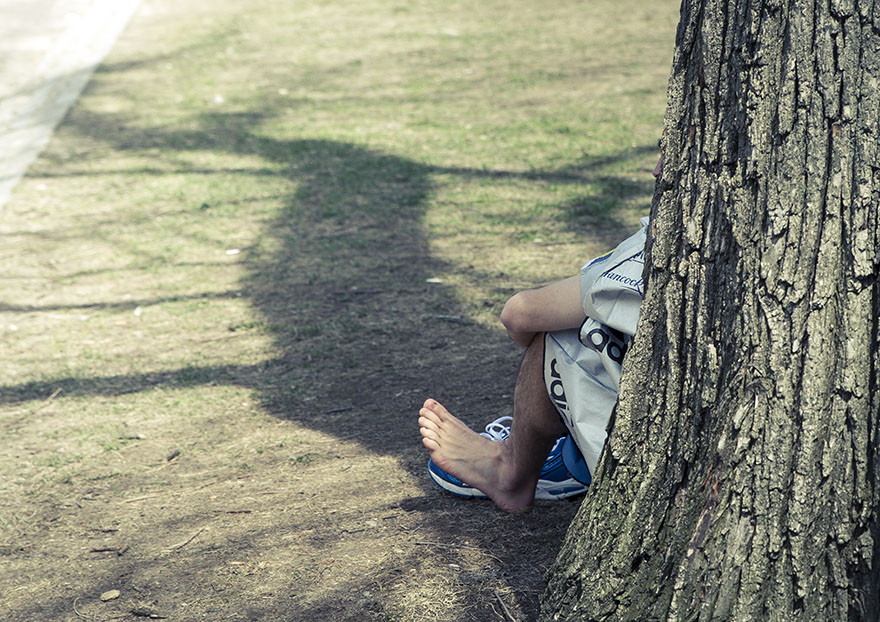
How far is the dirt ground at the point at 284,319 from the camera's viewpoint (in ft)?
8.50

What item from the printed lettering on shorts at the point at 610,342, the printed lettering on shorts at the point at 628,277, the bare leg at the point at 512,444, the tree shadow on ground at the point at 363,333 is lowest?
the tree shadow on ground at the point at 363,333

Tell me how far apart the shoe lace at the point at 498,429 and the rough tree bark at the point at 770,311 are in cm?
117

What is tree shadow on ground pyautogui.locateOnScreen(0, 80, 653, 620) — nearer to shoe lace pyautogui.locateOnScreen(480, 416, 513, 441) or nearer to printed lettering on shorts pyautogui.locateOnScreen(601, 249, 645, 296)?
shoe lace pyautogui.locateOnScreen(480, 416, 513, 441)

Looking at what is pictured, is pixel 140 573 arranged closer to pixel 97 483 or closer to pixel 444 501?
pixel 97 483

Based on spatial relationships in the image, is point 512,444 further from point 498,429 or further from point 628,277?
point 628,277

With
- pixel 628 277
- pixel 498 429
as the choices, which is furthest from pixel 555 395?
pixel 498 429

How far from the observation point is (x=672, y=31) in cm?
965

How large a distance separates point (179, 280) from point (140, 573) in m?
2.53

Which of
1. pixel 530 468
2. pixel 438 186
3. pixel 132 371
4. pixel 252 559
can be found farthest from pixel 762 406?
pixel 438 186

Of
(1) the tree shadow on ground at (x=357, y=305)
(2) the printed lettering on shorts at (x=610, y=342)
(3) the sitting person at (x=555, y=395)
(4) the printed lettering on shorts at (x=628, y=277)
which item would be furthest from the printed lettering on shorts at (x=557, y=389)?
(1) the tree shadow on ground at (x=357, y=305)

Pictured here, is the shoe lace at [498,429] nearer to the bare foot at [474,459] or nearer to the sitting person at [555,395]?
the sitting person at [555,395]

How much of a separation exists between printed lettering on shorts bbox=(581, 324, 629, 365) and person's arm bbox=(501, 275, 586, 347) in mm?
100

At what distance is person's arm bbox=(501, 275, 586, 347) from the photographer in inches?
93.5

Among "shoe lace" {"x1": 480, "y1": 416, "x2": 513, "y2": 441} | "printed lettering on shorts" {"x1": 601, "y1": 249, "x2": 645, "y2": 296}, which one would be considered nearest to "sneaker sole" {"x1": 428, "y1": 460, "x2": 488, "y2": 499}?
"shoe lace" {"x1": 480, "y1": 416, "x2": 513, "y2": 441}
